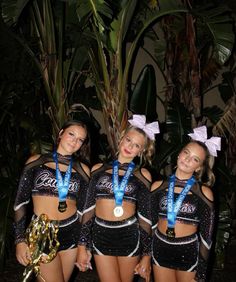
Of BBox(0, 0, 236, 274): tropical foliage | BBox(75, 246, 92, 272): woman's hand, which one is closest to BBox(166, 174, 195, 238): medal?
BBox(75, 246, 92, 272): woman's hand

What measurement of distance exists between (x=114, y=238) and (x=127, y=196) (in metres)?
0.35

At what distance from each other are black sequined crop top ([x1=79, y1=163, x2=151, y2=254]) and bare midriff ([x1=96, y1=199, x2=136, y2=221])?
1.3 inches

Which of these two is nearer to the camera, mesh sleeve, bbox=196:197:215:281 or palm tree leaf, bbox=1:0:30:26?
mesh sleeve, bbox=196:197:215:281

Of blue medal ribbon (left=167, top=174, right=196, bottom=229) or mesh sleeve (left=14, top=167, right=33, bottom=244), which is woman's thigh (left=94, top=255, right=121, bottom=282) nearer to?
blue medal ribbon (left=167, top=174, right=196, bottom=229)

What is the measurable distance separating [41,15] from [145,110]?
1671 millimetres

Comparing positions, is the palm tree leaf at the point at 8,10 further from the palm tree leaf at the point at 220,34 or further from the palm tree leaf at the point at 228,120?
the palm tree leaf at the point at 228,120

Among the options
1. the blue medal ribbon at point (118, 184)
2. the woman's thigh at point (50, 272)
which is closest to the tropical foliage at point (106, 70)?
the blue medal ribbon at point (118, 184)

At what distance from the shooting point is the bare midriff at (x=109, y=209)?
296 centimetres

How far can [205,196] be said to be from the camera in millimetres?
2918

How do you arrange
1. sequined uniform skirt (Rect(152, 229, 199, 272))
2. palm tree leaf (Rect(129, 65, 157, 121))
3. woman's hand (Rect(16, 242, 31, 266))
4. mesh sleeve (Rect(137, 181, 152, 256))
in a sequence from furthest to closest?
1. palm tree leaf (Rect(129, 65, 157, 121))
2. mesh sleeve (Rect(137, 181, 152, 256))
3. sequined uniform skirt (Rect(152, 229, 199, 272))
4. woman's hand (Rect(16, 242, 31, 266))

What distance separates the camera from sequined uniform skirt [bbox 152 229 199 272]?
9.50 ft

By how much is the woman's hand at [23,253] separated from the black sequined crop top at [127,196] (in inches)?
16.4

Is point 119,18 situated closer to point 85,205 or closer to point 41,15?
point 41,15

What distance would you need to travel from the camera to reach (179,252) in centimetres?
289
